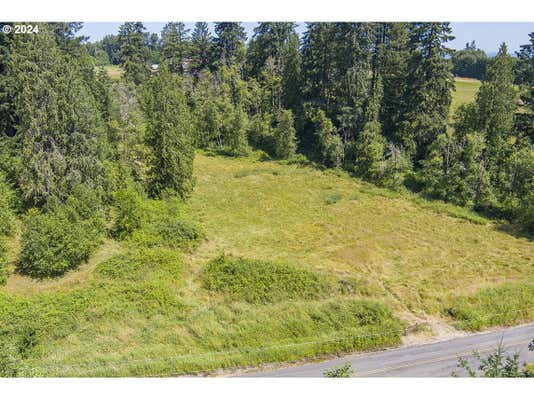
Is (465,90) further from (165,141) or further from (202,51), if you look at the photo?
(165,141)

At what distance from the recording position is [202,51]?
66.0m

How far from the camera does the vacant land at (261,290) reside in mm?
19422

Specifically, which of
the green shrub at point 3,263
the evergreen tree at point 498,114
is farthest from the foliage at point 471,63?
the green shrub at point 3,263

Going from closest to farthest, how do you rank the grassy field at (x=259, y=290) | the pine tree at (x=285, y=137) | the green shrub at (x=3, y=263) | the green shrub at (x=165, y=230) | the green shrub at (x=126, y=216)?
the grassy field at (x=259, y=290) → the green shrub at (x=3, y=263) → the green shrub at (x=165, y=230) → the green shrub at (x=126, y=216) → the pine tree at (x=285, y=137)

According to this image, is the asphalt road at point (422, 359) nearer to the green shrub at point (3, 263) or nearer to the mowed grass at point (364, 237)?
the mowed grass at point (364, 237)

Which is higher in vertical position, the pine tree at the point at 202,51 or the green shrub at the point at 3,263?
the pine tree at the point at 202,51

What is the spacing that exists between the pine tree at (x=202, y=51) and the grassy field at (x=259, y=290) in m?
36.8

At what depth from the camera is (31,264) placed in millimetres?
24000

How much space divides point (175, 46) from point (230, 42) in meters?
8.66

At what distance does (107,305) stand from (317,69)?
41.7 m

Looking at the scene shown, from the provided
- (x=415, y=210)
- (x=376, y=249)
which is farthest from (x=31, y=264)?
(x=415, y=210)

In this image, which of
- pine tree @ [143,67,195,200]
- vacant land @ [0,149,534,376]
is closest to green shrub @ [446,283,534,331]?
vacant land @ [0,149,534,376]

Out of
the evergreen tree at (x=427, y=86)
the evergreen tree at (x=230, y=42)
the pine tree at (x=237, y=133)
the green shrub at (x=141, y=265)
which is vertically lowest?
the green shrub at (x=141, y=265)

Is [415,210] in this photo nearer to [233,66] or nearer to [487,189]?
[487,189]
